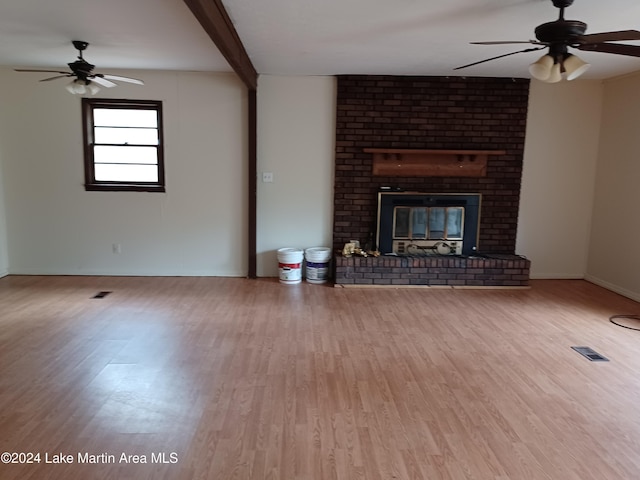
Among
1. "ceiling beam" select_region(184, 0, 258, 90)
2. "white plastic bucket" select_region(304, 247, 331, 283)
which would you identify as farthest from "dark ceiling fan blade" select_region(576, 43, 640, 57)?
"white plastic bucket" select_region(304, 247, 331, 283)

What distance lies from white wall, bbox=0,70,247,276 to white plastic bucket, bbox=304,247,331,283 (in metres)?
0.82

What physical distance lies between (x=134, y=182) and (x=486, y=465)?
475 centimetres

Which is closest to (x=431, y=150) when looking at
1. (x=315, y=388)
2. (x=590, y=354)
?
(x=590, y=354)

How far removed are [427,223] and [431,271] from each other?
58 centimetres

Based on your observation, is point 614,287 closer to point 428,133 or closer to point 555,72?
point 428,133

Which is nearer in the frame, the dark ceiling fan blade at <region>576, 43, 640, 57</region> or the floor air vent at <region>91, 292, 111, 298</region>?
the dark ceiling fan blade at <region>576, 43, 640, 57</region>

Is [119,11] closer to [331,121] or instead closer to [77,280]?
[331,121]

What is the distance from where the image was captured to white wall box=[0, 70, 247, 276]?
5281mm

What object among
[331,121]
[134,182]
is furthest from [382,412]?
[134,182]

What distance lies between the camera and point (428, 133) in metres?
5.41

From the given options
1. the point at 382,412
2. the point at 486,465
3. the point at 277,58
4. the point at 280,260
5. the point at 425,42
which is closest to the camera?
the point at 486,465

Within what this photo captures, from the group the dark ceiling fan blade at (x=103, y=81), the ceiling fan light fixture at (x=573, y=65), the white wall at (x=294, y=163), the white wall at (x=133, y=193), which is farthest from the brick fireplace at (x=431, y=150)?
the ceiling fan light fixture at (x=573, y=65)

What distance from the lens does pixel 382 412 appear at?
2.57m

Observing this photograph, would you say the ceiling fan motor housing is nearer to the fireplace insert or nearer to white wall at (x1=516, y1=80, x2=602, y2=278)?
the fireplace insert
